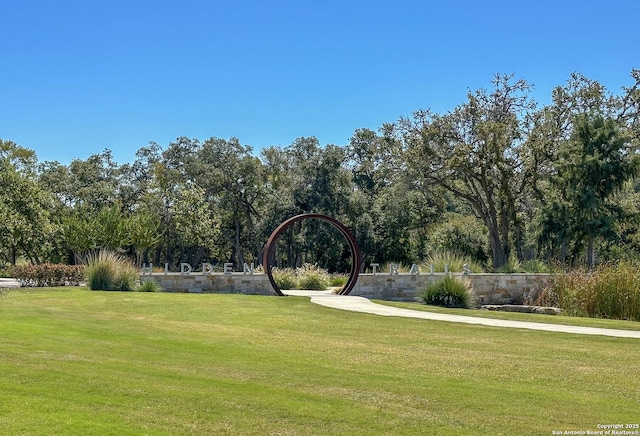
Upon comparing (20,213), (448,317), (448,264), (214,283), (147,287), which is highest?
(20,213)

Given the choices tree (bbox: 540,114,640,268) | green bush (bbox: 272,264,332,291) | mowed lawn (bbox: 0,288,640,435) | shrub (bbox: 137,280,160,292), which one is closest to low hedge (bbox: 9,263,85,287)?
shrub (bbox: 137,280,160,292)

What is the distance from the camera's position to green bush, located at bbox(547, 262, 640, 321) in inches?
644

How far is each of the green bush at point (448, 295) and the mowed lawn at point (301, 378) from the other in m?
6.49

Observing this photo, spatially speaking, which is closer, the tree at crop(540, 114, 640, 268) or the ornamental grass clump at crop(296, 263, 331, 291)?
the ornamental grass clump at crop(296, 263, 331, 291)

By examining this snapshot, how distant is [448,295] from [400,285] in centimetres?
407

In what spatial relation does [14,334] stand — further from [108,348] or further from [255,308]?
[255,308]

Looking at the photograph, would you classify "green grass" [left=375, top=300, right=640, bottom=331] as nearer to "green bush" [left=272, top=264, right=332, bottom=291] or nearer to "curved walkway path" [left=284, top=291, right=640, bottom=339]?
"curved walkway path" [left=284, top=291, right=640, bottom=339]

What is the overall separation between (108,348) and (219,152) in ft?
125

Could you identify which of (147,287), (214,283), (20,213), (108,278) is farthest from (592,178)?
(20,213)

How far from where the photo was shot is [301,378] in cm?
745

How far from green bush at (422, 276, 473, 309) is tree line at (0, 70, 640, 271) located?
→ 6.11 metres

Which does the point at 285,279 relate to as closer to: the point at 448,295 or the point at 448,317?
A: the point at 448,295

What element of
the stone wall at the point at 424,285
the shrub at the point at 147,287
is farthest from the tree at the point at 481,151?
the shrub at the point at 147,287

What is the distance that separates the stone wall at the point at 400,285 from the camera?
74.3 ft
